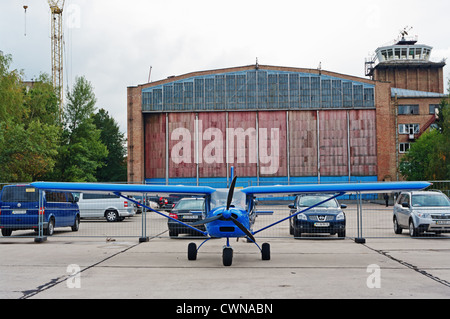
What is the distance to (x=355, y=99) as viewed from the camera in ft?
170

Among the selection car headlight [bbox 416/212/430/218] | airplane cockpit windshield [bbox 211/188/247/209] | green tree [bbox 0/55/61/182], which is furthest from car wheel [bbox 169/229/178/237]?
green tree [bbox 0/55/61/182]

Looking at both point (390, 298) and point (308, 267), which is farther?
point (308, 267)

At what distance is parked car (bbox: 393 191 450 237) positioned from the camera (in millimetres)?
16094

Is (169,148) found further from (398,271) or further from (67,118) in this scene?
(398,271)

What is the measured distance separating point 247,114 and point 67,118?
21303 millimetres

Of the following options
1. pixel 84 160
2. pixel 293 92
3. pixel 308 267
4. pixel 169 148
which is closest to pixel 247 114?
pixel 293 92

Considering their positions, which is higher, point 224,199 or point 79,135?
point 79,135

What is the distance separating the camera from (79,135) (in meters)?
55.2

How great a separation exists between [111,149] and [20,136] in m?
44.0

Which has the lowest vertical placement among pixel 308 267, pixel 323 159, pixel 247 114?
pixel 308 267

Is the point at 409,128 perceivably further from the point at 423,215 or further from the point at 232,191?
the point at 232,191

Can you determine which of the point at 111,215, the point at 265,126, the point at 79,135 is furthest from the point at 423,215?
the point at 79,135

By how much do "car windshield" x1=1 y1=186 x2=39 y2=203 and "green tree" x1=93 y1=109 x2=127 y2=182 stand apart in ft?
191
